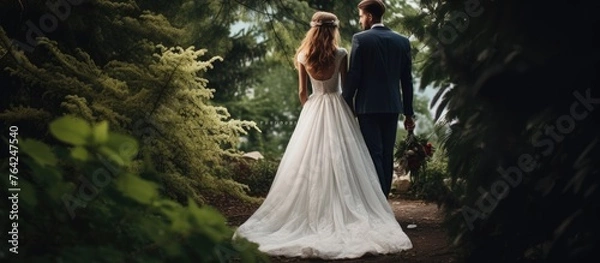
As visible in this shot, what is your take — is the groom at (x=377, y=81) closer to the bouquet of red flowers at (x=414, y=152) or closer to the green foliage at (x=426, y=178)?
the bouquet of red flowers at (x=414, y=152)

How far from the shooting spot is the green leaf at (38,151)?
256cm

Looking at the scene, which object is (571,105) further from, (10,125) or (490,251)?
(10,125)

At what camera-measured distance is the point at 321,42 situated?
754 cm

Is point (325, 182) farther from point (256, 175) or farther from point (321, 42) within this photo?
point (256, 175)

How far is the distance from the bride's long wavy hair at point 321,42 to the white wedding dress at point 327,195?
129 millimetres

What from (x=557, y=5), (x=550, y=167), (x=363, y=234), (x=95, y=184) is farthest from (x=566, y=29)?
(x=363, y=234)

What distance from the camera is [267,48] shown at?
1614cm

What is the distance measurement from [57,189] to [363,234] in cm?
440

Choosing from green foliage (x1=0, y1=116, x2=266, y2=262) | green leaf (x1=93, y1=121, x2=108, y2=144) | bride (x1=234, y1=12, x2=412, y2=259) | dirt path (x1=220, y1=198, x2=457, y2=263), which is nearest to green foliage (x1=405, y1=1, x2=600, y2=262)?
dirt path (x1=220, y1=198, x2=457, y2=263)

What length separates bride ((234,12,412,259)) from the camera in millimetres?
6988

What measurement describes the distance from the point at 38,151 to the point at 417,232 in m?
5.95

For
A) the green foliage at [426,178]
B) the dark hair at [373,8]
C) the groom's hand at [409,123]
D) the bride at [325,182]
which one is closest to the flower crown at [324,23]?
the bride at [325,182]

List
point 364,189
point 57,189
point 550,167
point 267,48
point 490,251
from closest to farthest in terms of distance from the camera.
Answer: point 57,189
point 550,167
point 490,251
point 364,189
point 267,48

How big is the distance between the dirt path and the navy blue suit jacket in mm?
1119
